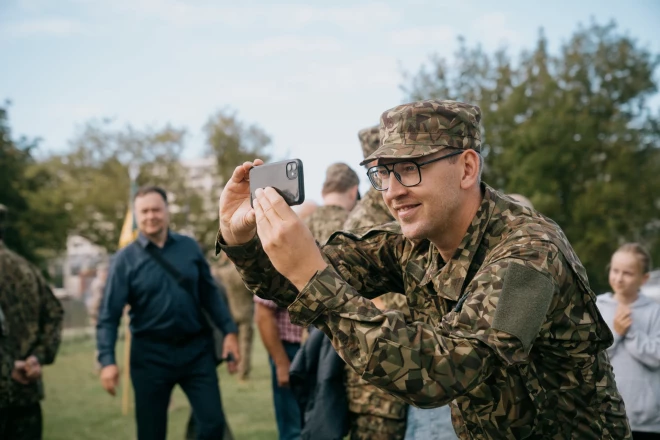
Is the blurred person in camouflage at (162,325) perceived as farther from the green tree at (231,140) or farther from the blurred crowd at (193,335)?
the green tree at (231,140)

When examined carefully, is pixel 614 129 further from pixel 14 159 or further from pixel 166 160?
pixel 166 160

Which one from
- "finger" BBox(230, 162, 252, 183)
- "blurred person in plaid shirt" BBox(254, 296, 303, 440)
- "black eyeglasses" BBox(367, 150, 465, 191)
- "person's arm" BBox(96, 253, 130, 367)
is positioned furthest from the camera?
"blurred person in plaid shirt" BBox(254, 296, 303, 440)

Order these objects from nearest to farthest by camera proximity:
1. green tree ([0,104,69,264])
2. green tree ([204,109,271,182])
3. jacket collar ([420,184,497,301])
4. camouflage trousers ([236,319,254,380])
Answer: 1. jacket collar ([420,184,497,301])
2. camouflage trousers ([236,319,254,380])
3. green tree ([0,104,69,264])
4. green tree ([204,109,271,182])

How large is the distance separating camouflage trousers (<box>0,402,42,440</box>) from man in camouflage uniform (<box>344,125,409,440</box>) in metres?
2.91

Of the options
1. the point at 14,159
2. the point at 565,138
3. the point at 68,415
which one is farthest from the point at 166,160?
the point at 68,415

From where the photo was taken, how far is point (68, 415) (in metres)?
10.4

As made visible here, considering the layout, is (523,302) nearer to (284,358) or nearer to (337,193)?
(337,193)

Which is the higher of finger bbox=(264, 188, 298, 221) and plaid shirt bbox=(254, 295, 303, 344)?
finger bbox=(264, 188, 298, 221)

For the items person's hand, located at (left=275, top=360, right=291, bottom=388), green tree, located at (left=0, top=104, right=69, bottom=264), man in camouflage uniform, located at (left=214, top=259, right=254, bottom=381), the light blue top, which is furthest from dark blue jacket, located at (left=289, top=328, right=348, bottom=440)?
green tree, located at (left=0, top=104, right=69, bottom=264)

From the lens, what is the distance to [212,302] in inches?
247

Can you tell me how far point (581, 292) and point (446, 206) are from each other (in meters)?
0.50

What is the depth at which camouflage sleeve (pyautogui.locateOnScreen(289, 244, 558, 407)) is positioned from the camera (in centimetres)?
199

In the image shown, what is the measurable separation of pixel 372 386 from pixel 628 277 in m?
2.06

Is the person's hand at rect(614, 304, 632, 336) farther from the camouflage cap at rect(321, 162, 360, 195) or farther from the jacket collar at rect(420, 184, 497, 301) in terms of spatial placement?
the jacket collar at rect(420, 184, 497, 301)
